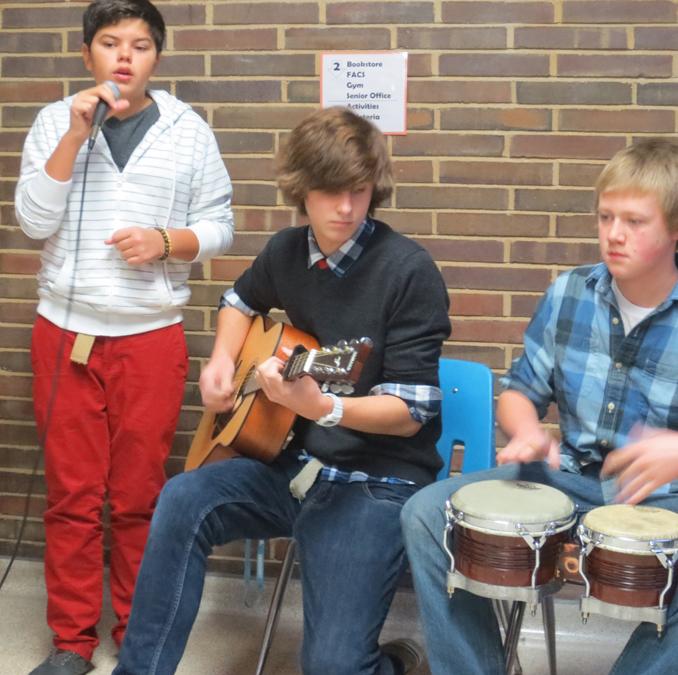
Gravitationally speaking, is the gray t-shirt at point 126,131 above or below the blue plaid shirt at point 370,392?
above

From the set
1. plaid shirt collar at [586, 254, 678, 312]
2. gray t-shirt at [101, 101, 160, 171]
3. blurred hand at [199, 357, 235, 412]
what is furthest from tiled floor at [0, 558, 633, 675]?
gray t-shirt at [101, 101, 160, 171]

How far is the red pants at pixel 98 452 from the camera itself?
8.38 feet

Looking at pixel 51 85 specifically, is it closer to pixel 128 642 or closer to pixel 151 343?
pixel 151 343

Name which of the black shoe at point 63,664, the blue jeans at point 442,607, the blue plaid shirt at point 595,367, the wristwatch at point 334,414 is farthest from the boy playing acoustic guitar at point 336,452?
the black shoe at point 63,664

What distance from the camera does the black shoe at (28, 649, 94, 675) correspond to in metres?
2.56

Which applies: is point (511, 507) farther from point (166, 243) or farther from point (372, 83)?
point (372, 83)

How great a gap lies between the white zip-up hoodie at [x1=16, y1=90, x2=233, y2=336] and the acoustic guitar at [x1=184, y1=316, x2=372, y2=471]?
269 mm

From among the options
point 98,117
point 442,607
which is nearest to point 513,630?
point 442,607

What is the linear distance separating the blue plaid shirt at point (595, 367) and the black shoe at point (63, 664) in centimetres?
127

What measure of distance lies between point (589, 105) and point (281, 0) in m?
0.90

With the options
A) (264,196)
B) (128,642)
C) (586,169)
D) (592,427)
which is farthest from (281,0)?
(128,642)

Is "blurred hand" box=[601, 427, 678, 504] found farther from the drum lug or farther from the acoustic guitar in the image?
the acoustic guitar

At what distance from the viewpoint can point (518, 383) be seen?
87.4 inches

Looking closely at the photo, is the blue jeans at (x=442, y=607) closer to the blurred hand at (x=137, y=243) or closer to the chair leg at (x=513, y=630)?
the chair leg at (x=513, y=630)
